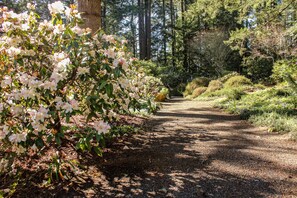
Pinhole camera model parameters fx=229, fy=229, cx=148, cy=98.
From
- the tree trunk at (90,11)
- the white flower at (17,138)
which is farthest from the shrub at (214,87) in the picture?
the white flower at (17,138)

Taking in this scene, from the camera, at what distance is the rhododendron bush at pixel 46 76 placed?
1788 millimetres

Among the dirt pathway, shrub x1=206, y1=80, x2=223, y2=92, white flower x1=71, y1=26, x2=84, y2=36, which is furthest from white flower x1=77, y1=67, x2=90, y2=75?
shrub x1=206, y1=80, x2=223, y2=92

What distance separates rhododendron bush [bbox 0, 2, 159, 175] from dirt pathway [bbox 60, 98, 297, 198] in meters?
0.58

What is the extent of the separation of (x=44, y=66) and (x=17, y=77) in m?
0.23

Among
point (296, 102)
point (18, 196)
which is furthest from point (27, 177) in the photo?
point (296, 102)

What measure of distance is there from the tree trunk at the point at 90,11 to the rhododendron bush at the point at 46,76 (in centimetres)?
173

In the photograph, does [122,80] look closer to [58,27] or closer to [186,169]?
[58,27]

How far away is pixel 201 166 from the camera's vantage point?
2.48 m

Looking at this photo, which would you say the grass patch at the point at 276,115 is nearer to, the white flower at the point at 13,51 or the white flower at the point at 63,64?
the white flower at the point at 63,64

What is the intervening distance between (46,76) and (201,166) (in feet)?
5.89

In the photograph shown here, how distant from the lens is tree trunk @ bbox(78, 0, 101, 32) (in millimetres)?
3814

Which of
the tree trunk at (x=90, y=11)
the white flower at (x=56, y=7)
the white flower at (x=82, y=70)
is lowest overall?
the white flower at (x=82, y=70)

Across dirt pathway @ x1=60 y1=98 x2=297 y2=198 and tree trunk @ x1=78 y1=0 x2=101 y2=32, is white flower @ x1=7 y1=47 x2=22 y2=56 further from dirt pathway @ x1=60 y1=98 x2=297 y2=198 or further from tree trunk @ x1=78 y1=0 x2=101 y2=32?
tree trunk @ x1=78 y1=0 x2=101 y2=32

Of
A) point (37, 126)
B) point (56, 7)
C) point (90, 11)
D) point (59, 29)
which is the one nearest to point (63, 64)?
point (59, 29)
